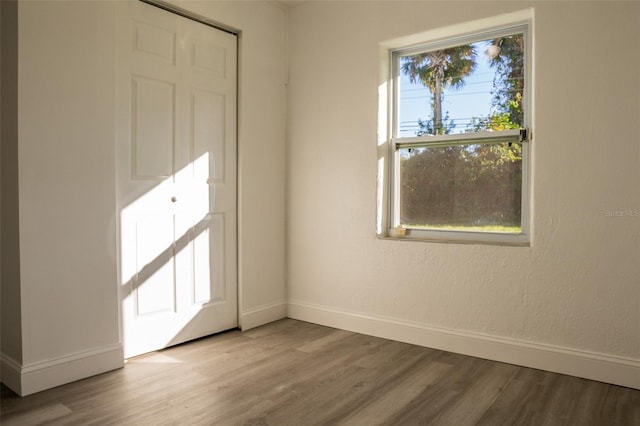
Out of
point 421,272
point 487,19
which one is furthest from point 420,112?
point 421,272

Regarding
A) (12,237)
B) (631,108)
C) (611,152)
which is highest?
(631,108)

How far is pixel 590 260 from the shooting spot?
109 inches

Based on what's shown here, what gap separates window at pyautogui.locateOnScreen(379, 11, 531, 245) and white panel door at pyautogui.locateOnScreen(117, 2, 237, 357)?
1301 mm

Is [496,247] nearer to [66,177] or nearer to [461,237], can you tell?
[461,237]

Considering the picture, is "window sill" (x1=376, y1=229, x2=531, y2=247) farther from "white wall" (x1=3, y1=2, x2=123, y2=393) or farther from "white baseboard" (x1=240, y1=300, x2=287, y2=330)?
"white wall" (x1=3, y1=2, x2=123, y2=393)

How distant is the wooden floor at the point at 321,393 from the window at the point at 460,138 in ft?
3.10

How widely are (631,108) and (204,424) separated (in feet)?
9.15

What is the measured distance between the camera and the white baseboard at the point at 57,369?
250 centimetres

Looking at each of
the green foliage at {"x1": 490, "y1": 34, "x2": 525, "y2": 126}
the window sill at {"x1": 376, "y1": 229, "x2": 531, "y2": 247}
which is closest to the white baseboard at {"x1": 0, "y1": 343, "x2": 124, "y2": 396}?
the window sill at {"x1": 376, "y1": 229, "x2": 531, "y2": 247}

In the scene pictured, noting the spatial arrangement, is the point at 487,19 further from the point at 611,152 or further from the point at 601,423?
the point at 601,423

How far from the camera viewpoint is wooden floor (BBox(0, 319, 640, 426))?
7.43ft

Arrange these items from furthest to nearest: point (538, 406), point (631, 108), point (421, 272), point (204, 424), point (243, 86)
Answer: point (243, 86), point (421, 272), point (631, 108), point (538, 406), point (204, 424)

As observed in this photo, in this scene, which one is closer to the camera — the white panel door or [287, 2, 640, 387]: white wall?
[287, 2, 640, 387]: white wall

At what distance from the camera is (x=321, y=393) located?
2.55 metres
